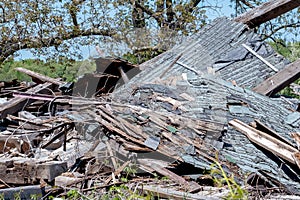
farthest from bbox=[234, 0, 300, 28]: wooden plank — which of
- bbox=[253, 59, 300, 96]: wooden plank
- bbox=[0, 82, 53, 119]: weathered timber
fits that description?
bbox=[0, 82, 53, 119]: weathered timber

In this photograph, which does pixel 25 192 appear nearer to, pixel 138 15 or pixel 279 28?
pixel 138 15

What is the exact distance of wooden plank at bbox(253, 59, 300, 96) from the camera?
20.0 ft

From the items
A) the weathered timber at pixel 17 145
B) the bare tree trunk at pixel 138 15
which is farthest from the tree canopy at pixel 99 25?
the weathered timber at pixel 17 145

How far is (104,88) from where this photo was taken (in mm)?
6633

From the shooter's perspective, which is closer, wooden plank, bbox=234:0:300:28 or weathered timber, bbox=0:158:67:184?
weathered timber, bbox=0:158:67:184

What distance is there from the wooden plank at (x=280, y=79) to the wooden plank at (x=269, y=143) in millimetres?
1904

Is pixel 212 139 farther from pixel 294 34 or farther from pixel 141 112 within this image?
pixel 294 34

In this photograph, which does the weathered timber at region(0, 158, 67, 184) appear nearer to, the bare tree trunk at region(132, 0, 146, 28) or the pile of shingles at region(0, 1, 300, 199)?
the pile of shingles at region(0, 1, 300, 199)

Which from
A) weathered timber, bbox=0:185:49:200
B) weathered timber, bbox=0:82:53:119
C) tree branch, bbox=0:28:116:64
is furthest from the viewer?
tree branch, bbox=0:28:116:64

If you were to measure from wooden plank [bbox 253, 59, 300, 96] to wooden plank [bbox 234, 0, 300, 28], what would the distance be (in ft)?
4.54

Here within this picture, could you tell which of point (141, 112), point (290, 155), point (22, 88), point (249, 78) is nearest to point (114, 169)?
point (141, 112)

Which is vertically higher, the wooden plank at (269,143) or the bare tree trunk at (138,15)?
the bare tree trunk at (138,15)

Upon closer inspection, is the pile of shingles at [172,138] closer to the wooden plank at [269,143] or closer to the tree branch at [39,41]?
the wooden plank at [269,143]

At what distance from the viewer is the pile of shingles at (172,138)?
3.88m
